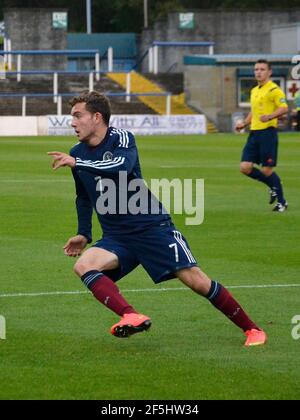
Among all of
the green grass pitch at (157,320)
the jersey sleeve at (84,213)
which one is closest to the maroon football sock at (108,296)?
the green grass pitch at (157,320)

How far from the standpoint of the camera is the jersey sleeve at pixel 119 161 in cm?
914

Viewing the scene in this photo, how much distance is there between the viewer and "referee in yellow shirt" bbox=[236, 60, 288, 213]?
19891 mm

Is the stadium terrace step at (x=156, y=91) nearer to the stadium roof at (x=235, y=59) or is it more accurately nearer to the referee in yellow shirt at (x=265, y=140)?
the stadium roof at (x=235, y=59)

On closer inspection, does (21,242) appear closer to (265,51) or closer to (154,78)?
(154,78)

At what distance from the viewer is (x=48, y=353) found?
9.13 meters

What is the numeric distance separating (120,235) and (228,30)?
63040mm

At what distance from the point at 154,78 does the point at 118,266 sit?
171 ft

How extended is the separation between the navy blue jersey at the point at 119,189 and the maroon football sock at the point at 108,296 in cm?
43

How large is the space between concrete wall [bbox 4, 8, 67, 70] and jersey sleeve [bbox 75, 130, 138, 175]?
59300mm

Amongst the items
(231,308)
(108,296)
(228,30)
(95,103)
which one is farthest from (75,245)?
(228,30)

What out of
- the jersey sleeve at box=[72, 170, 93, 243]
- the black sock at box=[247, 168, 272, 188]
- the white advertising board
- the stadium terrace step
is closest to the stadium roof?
the stadium terrace step

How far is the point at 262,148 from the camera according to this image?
20125mm

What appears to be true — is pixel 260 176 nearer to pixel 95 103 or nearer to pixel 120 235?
pixel 120 235

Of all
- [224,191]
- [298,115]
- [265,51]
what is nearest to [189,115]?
[298,115]
